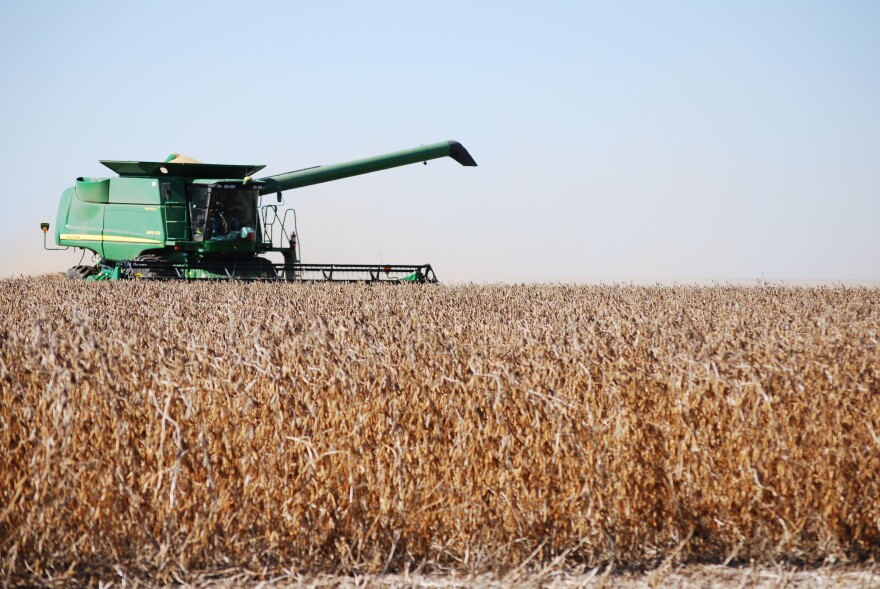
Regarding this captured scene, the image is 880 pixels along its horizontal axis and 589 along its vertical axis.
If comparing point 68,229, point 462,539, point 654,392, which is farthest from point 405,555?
point 68,229

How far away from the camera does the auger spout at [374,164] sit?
1861 centimetres

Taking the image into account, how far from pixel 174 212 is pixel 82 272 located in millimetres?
2905

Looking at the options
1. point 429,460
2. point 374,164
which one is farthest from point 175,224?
point 429,460

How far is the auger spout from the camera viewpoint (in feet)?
61.1

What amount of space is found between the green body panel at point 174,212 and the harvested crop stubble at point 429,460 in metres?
12.3

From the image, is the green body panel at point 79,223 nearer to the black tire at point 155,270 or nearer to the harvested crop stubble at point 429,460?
the black tire at point 155,270

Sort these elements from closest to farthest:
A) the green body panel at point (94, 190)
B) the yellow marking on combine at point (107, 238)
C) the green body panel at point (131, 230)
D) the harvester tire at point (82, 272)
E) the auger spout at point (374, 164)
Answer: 1. the green body panel at point (131, 230)
2. the yellow marking on combine at point (107, 238)
3. the green body panel at point (94, 190)
4. the harvester tire at point (82, 272)
5. the auger spout at point (374, 164)

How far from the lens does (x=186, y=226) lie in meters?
16.3

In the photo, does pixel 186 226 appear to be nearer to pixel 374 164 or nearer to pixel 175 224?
pixel 175 224

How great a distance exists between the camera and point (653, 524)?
154 inches

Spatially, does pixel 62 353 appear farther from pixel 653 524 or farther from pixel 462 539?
pixel 653 524

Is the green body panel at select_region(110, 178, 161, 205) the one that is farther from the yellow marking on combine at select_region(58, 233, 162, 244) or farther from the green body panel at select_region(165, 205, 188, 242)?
the yellow marking on combine at select_region(58, 233, 162, 244)

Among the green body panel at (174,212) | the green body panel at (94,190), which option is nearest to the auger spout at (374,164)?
the green body panel at (174,212)

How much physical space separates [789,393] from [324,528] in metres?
2.11
